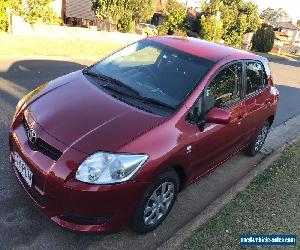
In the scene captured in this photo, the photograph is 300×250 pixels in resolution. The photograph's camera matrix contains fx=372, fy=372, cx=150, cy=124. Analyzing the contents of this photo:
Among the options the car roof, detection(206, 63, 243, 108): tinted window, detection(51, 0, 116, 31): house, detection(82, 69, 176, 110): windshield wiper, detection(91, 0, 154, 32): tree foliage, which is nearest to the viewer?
detection(82, 69, 176, 110): windshield wiper

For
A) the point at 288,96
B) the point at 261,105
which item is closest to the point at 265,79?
the point at 261,105

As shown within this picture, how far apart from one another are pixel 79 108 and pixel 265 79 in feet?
11.8

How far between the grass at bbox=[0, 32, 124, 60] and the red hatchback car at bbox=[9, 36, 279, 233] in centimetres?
776

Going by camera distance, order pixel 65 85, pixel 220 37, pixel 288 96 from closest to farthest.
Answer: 1. pixel 65 85
2. pixel 288 96
3. pixel 220 37

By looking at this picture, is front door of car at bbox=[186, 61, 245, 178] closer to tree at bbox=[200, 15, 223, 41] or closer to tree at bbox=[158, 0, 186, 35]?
tree at bbox=[200, 15, 223, 41]

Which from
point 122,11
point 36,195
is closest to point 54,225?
point 36,195

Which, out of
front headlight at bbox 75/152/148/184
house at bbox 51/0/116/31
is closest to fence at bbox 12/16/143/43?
house at bbox 51/0/116/31

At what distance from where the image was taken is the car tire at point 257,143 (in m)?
6.45

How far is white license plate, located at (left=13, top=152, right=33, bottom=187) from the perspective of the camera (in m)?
3.57

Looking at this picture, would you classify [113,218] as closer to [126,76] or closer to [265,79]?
[126,76]

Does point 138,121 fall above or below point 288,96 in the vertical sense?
above

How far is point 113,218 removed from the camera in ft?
11.4

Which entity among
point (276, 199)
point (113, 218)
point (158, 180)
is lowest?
point (276, 199)

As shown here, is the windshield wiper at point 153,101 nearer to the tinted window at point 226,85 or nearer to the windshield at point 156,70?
the windshield at point 156,70
